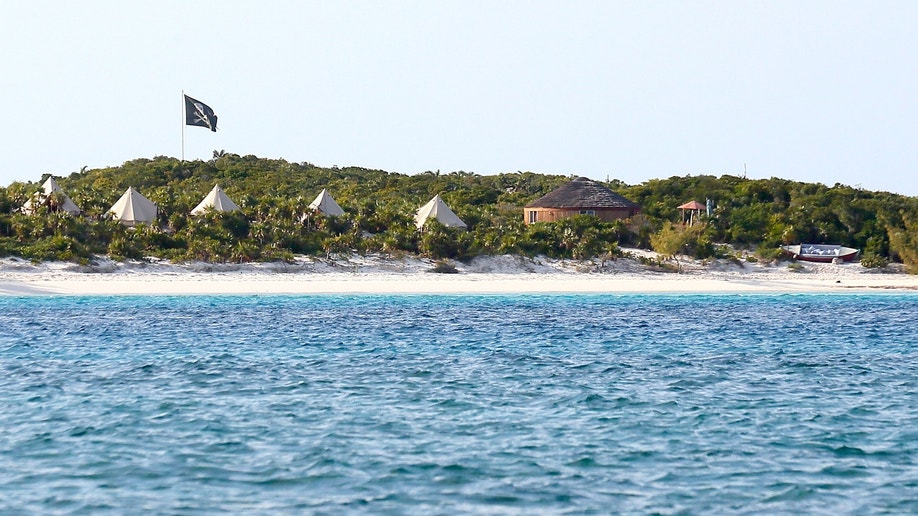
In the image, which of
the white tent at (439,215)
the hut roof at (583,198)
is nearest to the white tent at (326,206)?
the white tent at (439,215)

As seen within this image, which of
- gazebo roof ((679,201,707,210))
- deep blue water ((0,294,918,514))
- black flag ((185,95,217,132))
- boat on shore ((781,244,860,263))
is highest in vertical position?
black flag ((185,95,217,132))

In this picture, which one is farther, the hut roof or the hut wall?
the hut roof

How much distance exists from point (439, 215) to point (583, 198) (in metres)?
9.83

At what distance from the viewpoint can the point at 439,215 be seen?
145 feet

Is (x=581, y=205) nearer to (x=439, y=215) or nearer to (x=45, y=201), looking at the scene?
(x=439, y=215)

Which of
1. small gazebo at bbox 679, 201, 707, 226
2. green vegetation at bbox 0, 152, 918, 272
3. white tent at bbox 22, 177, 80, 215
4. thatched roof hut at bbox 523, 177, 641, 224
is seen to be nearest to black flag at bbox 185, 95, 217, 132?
green vegetation at bbox 0, 152, 918, 272

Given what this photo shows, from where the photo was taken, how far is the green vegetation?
3850 cm

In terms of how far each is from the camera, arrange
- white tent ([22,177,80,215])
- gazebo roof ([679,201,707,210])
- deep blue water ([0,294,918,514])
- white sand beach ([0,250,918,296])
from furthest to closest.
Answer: gazebo roof ([679,201,707,210]), white tent ([22,177,80,215]), white sand beach ([0,250,918,296]), deep blue water ([0,294,918,514])

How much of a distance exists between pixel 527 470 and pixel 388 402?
4.33 m

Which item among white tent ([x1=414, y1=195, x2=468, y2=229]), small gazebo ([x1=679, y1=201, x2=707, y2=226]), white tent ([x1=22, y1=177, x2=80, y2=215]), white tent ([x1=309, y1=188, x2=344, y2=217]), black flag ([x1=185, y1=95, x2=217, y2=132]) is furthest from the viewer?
black flag ([x1=185, y1=95, x2=217, y2=132])

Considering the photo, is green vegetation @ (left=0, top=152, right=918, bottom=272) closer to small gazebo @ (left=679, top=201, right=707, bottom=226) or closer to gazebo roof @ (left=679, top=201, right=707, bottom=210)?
small gazebo @ (left=679, top=201, right=707, bottom=226)

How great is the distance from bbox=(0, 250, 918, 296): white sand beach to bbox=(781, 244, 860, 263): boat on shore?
52 centimetres

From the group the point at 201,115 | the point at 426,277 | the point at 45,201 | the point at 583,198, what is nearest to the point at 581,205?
the point at 583,198

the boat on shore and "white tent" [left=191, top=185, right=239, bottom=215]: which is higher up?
"white tent" [left=191, top=185, right=239, bottom=215]
